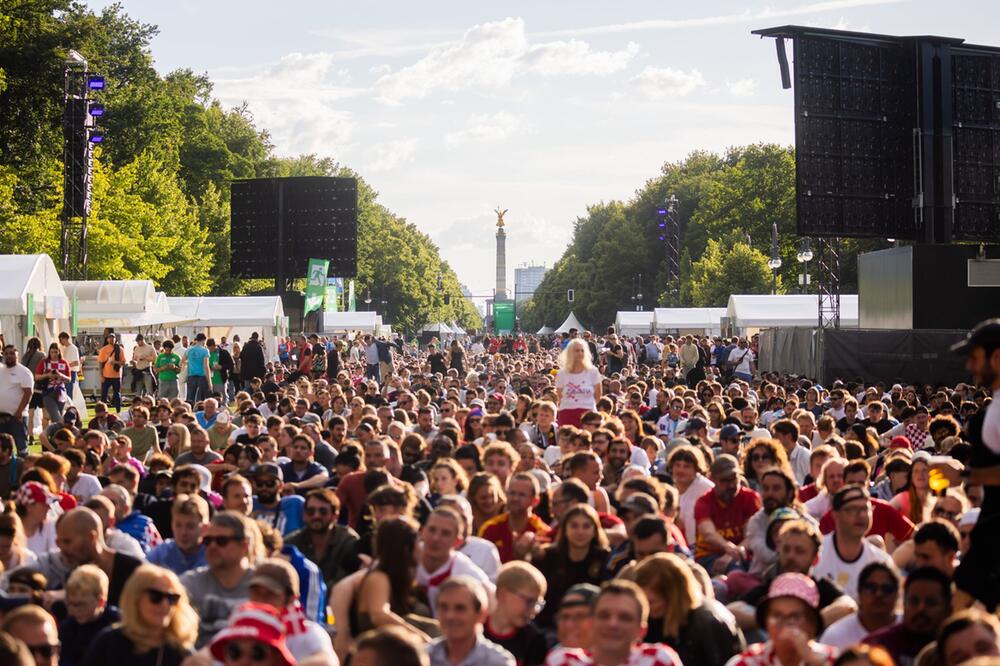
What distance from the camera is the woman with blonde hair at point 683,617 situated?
6.85 metres

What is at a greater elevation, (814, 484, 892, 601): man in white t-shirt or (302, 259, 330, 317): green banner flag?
(302, 259, 330, 317): green banner flag

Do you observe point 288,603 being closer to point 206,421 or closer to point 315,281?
point 206,421

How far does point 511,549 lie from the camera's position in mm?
9625

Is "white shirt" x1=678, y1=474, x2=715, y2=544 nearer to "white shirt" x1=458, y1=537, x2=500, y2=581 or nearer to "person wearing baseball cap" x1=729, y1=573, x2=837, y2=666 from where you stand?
"white shirt" x1=458, y1=537, x2=500, y2=581

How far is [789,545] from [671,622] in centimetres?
145

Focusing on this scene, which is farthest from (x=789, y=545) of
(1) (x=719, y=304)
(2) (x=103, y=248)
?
(1) (x=719, y=304)

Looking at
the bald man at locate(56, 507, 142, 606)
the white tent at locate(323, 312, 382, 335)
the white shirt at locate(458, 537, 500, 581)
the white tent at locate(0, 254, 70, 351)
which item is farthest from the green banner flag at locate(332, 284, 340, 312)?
the white shirt at locate(458, 537, 500, 581)

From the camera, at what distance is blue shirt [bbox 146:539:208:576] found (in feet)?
29.2

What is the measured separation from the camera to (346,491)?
1103 cm

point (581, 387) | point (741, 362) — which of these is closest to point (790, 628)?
point (581, 387)

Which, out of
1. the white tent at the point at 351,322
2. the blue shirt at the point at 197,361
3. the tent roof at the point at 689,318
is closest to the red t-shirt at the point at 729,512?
the blue shirt at the point at 197,361

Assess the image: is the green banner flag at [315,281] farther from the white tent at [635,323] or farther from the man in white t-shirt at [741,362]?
the white tent at [635,323]

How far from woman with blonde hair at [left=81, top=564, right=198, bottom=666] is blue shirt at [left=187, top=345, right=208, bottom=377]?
20870mm

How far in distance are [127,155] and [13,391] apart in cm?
5195
